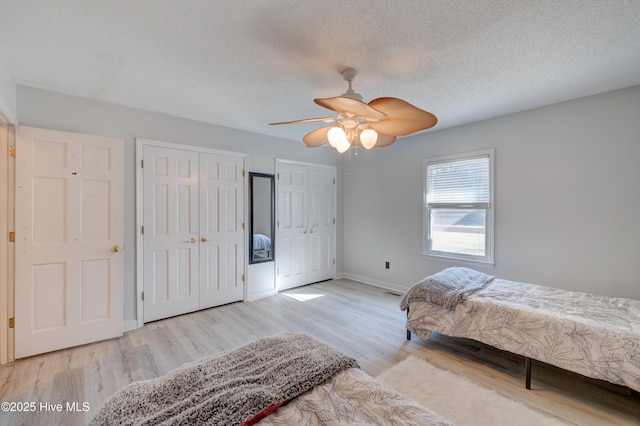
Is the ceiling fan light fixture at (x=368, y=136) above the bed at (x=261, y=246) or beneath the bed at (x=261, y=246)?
above

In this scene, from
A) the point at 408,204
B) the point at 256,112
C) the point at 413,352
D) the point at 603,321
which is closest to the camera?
the point at 603,321

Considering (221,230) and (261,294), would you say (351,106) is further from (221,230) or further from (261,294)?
(261,294)

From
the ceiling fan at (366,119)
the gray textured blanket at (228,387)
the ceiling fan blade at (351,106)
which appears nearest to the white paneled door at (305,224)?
the ceiling fan at (366,119)

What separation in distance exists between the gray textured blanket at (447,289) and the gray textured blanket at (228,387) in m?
1.51

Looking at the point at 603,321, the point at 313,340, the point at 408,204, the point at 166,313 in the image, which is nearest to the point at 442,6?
the point at 313,340

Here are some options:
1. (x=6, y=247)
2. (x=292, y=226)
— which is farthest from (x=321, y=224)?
(x=6, y=247)

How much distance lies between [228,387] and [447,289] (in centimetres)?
220

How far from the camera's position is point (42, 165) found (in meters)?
2.57

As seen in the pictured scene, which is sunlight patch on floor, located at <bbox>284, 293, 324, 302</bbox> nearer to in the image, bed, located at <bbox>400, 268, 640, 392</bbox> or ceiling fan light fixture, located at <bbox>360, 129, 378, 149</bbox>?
bed, located at <bbox>400, 268, 640, 392</bbox>

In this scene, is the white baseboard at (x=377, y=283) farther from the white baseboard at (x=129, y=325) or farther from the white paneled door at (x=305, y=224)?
the white baseboard at (x=129, y=325)

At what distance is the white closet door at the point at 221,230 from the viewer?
366 cm

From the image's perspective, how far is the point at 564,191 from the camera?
3002 millimetres

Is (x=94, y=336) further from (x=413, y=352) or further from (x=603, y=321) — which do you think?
(x=603, y=321)

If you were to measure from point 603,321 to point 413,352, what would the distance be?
1.43 meters
